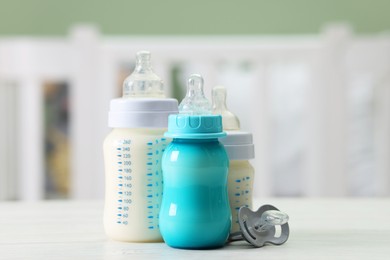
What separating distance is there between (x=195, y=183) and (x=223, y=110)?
0.11 meters

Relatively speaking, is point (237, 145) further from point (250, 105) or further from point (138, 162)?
point (250, 105)

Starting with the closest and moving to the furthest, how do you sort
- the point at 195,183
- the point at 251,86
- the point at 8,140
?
the point at 195,183, the point at 251,86, the point at 8,140

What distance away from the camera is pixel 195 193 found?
2.00 feet

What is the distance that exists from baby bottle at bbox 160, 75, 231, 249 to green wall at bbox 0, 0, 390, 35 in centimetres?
178

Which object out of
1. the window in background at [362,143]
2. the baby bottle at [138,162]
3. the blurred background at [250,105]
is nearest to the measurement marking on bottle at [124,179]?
the baby bottle at [138,162]

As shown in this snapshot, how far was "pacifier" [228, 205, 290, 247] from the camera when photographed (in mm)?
639

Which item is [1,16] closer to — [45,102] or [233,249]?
[45,102]

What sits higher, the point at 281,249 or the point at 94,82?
the point at 94,82

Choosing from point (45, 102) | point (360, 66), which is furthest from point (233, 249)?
point (45, 102)

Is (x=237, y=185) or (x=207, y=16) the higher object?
(x=207, y=16)

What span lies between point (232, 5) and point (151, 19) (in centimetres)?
27

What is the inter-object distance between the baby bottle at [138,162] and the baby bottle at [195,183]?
3cm

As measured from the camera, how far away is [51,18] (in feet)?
7.84

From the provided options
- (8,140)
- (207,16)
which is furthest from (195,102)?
(207,16)
